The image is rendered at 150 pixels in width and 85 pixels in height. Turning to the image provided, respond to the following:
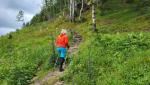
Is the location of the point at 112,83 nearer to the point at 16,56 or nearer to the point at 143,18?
the point at 16,56

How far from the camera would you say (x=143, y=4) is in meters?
72.3

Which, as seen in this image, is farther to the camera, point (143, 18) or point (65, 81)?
point (143, 18)

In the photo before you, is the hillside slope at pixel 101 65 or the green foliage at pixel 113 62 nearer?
the green foliage at pixel 113 62

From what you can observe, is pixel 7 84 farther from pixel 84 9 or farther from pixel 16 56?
pixel 84 9

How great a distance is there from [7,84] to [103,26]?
30790 mm

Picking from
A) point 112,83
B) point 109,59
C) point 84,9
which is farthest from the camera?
point 84,9

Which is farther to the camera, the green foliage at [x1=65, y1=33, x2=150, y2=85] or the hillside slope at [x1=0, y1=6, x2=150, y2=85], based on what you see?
the hillside slope at [x1=0, y1=6, x2=150, y2=85]

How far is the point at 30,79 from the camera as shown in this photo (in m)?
26.7

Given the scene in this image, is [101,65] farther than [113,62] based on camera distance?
Yes

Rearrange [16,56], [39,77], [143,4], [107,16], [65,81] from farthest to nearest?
[143,4] < [107,16] < [16,56] < [39,77] < [65,81]

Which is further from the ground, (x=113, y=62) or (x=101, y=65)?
(x=113, y=62)

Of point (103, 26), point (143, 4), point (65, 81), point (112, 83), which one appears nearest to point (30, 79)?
point (65, 81)

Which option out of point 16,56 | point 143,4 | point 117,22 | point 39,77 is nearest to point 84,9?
point 143,4

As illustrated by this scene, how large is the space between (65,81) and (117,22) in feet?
121
